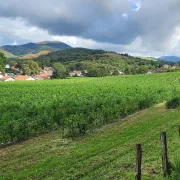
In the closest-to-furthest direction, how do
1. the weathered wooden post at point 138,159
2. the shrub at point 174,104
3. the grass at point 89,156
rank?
the weathered wooden post at point 138,159 < the grass at point 89,156 < the shrub at point 174,104

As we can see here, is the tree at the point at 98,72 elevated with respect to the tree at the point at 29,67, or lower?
lower

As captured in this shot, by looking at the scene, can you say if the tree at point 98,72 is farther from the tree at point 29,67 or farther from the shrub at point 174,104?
the shrub at point 174,104

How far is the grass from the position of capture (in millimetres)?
10680

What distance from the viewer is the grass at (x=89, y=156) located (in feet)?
35.0

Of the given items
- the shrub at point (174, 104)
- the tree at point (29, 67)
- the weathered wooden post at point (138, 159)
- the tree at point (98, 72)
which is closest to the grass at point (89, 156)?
the weathered wooden post at point (138, 159)

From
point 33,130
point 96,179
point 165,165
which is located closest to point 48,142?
point 33,130

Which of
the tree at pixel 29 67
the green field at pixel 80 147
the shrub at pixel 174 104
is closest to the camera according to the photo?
the green field at pixel 80 147

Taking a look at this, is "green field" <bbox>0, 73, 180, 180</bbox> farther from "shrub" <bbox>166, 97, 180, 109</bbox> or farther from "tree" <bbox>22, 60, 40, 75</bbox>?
"tree" <bbox>22, 60, 40, 75</bbox>

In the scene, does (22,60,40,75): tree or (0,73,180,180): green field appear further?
(22,60,40,75): tree

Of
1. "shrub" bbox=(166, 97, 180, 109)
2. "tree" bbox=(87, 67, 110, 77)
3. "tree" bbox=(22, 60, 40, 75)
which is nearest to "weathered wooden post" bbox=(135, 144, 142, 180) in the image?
"shrub" bbox=(166, 97, 180, 109)

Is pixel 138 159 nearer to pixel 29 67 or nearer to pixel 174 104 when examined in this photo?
pixel 174 104

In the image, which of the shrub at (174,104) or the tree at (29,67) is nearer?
the shrub at (174,104)

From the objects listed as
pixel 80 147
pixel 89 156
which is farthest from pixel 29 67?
pixel 89 156

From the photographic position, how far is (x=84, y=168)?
38.7 feet
